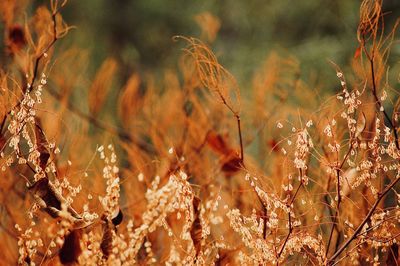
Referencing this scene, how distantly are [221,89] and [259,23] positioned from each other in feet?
14.1

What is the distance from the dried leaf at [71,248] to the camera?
1151 mm

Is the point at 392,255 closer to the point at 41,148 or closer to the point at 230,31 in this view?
the point at 41,148

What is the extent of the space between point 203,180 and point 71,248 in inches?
34.1

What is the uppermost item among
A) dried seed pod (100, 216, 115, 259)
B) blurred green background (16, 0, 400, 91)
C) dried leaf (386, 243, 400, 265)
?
dried seed pod (100, 216, 115, 259)

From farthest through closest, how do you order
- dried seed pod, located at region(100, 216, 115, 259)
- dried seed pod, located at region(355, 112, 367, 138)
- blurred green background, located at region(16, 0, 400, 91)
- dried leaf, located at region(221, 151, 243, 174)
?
blurred green background, located at region(16, 0, 400, 91)
dried leaf, located at region(221, 151, 243, 174)
dried seed pod, located at region(355, 112, 367, 138)
dried seed pod, located at region(100, 216, 115, 259)

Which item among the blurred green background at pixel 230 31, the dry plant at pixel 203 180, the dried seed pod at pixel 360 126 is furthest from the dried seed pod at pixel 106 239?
the blurred green background at pixel 230 31

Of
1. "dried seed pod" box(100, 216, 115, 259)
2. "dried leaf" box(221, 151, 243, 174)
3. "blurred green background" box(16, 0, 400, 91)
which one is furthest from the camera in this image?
"blurred green background" box(16, 0, 400, 91)

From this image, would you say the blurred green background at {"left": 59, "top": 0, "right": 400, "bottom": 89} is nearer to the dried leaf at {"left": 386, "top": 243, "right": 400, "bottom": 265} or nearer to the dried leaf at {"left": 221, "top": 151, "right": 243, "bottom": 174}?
the dried leaf at {"left": 221, "top": 151, "right": 243, "bottom": 174}

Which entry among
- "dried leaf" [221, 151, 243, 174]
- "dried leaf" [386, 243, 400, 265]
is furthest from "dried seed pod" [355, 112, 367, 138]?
"dried leaf" [221, 151, 243, 174]

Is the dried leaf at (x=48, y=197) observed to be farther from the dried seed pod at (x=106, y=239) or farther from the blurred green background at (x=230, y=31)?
the blurred green background at (x=230, y=31)

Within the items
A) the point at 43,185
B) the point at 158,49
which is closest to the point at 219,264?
the point at 43,185

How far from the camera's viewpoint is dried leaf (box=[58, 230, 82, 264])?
1.15m

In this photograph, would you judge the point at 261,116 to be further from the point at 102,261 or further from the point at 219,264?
the point at 102,261

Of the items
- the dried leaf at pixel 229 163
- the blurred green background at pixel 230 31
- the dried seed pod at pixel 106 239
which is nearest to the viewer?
the dried seed pod at pixel 106 239
